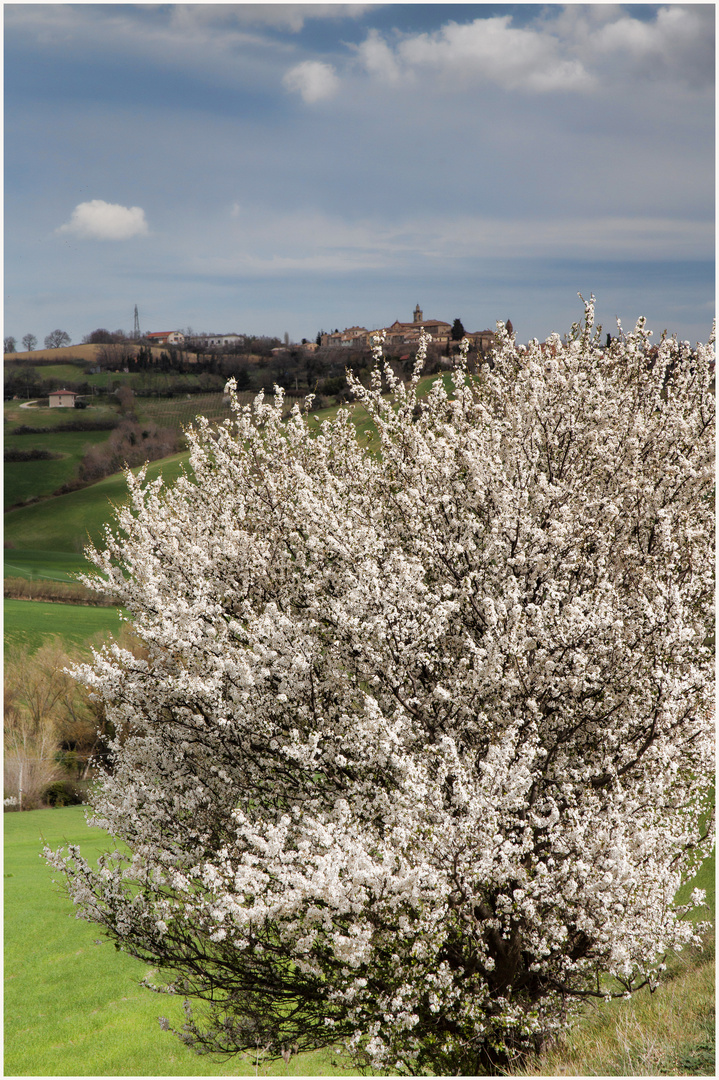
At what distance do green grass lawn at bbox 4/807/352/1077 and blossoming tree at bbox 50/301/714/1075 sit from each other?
2932 millimetres

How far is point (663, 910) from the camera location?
6.53 metres

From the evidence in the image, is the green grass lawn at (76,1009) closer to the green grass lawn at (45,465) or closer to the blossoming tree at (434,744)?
the blossoming tree at (434,744)

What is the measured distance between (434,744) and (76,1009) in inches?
691

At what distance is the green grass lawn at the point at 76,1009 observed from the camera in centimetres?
1482

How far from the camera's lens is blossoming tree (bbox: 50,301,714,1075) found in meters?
6.23

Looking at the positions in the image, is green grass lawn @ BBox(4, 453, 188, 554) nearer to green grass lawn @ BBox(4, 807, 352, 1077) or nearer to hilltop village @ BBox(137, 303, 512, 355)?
hilltop village @ BBox(137, 303, 512, 355)

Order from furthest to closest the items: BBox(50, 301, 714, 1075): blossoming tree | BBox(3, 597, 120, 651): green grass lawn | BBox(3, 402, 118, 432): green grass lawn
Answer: BBox(3, 402, 118, 432): green grass lawn
BBox(3, 597, 120, 651): green grass lawn
BBox(50, 301, 714, 1075): blossoming tree

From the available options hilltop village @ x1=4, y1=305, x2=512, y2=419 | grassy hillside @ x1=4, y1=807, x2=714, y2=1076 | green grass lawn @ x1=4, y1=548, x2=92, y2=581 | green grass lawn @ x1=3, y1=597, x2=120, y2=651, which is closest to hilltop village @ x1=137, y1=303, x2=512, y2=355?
hilltop village @ x1=4, y1=305, x2=512, y2=419

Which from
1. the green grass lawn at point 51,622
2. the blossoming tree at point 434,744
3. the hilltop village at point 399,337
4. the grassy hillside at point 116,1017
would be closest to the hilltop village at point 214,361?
the hilltop village at point 399,337

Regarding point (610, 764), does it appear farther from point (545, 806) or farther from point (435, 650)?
point (435, 650)

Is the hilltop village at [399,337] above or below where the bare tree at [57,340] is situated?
below

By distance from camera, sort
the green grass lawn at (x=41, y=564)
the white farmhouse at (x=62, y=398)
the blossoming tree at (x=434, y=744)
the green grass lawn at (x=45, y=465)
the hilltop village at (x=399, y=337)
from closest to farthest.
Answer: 1. the blossoming tree at (x=434, y=744)
2. the hilltop village at (x=399, y=337)
3. the green grass lawn at (x=41, y=564)
4. the green grass lawn at (x=45, y=465)
5. the white farmhouse at (x=62, y=398)

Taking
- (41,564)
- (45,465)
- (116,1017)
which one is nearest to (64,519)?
(41,564)

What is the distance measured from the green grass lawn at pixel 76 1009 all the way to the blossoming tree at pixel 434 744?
2932 millimetres
